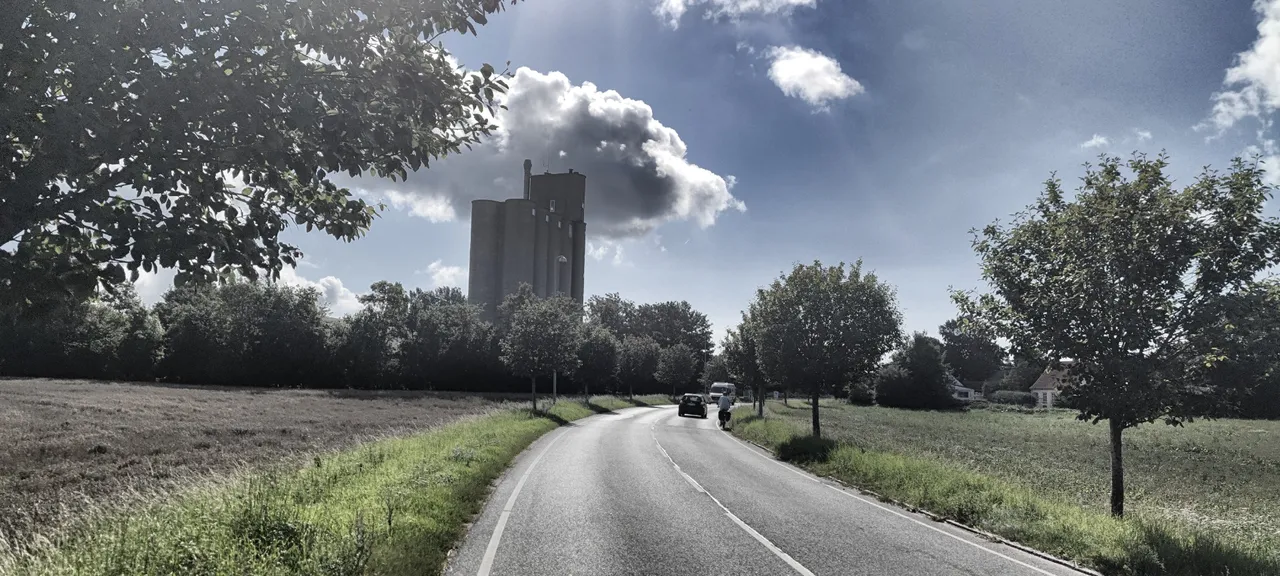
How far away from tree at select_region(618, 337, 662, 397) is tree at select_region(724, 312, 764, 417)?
22235 mm

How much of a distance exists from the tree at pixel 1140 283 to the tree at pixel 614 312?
11343cm

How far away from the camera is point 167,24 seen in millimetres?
4527

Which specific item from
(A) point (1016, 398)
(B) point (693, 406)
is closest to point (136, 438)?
(B) point (693, 406)

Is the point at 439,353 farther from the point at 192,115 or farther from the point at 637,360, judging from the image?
the point at 192,115

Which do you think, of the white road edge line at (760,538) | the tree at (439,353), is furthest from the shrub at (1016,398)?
the white road edge line at (760,538)

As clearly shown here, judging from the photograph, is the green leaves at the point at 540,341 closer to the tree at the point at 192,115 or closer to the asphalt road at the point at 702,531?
the asphalt road at the point at 702,531

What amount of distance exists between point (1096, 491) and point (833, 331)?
1089 cm

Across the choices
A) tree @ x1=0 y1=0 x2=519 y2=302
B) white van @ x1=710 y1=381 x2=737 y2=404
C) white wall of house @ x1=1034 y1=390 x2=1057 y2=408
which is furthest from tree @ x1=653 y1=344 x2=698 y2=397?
tree @ x1=0 y1=0 x2=519 y2=302

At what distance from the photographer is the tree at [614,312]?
416 ft

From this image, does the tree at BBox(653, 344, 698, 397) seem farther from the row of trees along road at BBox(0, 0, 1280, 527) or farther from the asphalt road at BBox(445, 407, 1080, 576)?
the asphalt road at BBox(445, 407, 1080, 576)

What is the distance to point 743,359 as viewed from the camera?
159 feet

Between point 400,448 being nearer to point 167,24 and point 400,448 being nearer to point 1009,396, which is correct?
point 167,24

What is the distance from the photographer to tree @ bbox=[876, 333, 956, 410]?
79.4 m

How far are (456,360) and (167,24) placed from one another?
68153 mm
